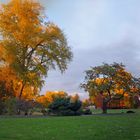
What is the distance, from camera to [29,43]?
45.0 metres

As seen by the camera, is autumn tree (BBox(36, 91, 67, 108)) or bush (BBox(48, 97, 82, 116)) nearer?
bush (BBox(48, 97, 82, 116))

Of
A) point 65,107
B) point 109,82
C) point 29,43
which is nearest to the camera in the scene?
point 65,107

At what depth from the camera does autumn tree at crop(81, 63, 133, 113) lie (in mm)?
38688

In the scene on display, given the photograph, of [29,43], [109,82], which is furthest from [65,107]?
[29,43]

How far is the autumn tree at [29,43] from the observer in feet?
147

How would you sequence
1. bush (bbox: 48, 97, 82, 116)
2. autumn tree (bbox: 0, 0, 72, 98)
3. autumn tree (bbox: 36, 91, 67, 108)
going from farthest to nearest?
1. autumn tree (bbox: 0, 0, 72, 98)
2. autumn tree (bbox: 36, 91, 67, 108)
3. bush (bbox: 48, 97, 82, 116)

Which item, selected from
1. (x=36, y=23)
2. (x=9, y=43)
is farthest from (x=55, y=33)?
(x=9, y=43)

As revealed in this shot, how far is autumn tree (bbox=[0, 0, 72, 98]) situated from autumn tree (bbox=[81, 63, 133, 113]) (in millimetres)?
7866

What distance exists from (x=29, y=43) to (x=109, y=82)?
1184 cm

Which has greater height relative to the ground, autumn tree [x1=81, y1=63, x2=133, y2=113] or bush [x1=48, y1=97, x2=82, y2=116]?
autumn tree [x1=81, y1=63, x2=133, y2=113]

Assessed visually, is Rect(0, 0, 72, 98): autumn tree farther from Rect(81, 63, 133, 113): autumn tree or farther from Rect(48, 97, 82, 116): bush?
Rect(48, 97, 82, 116): bush

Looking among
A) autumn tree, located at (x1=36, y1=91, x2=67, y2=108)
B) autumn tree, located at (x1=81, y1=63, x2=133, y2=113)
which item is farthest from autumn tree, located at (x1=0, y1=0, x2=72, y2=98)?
autumn tree, located at (x1=81, y1=63, x2=133, y2=113)

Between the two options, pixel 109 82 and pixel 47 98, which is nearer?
pixel 109 82

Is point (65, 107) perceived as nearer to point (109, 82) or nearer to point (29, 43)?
point (109, 82)
